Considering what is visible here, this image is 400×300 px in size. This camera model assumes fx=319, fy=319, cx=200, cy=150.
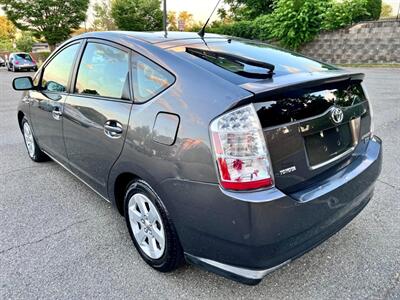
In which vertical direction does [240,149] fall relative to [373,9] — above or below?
below

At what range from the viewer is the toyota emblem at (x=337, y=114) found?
1937 mm

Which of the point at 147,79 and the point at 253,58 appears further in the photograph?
the point at 253,58

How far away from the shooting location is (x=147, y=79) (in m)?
2.13

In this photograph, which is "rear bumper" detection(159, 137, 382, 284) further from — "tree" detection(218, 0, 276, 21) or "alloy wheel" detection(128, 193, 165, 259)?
"tree" detection(218, 0, 276, 21)

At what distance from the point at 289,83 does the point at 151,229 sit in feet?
4.34

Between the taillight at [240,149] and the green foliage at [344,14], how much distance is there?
64.7ft

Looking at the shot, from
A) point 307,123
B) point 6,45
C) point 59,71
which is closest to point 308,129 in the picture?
point 307,123

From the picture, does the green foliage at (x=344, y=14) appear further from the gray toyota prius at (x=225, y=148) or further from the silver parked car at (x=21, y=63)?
the silver parked car at (x=21, y=63)

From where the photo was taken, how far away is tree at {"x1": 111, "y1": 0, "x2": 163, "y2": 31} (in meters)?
32.0

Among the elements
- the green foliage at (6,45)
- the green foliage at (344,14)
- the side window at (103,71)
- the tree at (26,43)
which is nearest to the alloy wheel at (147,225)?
the side window at (103,71)

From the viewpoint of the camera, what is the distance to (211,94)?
1.72 metres

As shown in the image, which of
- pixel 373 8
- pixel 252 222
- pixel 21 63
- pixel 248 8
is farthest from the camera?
pixel 248 8

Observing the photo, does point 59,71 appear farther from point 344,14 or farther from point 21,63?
point 21,63

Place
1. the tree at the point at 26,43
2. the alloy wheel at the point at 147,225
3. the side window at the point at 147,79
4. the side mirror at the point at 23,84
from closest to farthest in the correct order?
the side window at the point at 147,79, the alloy wheel at the point at 147,225, the side mirror at the point at 23,84, the tree at the point at 26,43
